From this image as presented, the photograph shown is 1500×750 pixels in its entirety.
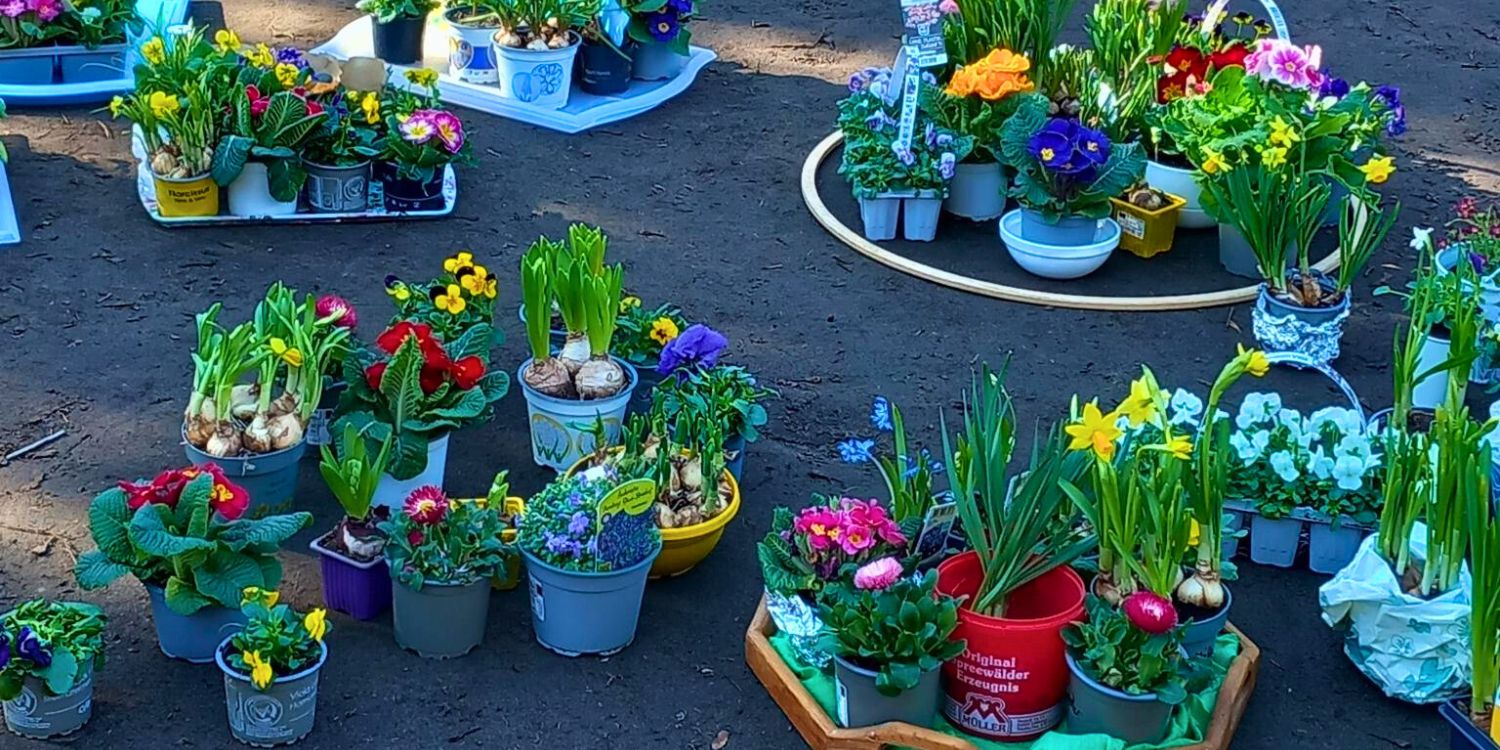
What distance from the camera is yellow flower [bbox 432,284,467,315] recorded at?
4.03m

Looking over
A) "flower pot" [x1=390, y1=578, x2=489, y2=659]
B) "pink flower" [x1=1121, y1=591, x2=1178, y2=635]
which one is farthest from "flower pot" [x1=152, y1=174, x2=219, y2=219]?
"pink flower" [x1=1121, y1=591, x2=1178, y2=635]

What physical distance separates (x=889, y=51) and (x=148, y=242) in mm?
3398

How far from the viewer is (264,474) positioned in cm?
360

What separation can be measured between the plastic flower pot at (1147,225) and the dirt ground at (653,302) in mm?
236

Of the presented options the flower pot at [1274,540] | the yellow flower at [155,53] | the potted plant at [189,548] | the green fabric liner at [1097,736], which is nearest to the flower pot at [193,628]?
the potted plant at [189,548]

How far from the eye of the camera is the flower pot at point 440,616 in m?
3.25

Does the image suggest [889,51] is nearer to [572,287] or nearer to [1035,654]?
[572,287]

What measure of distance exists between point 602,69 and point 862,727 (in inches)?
151

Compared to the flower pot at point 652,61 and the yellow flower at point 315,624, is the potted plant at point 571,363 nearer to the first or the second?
the yellow flower at point 315,624

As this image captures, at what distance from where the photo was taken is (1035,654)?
3.01 m

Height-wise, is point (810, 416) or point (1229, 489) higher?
point (1229, 489)

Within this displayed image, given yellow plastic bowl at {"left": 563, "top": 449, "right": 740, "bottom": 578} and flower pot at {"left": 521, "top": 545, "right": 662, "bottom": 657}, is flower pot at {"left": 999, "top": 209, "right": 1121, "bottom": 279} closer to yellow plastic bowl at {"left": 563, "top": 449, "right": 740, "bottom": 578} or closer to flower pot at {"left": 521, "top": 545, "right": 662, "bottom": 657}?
yellow plastic bowl at {"left": 563, "top": 449, "right": 740, "bottom": 578}

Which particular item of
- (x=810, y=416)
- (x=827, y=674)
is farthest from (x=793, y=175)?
(x=827, y=674)

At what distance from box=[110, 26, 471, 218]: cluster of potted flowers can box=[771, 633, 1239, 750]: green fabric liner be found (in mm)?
2571
